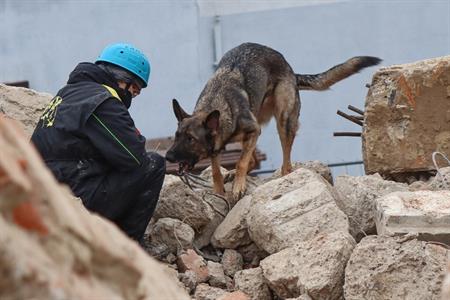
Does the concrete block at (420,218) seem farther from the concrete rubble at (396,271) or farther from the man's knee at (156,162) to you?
the man's knee at (156,162)

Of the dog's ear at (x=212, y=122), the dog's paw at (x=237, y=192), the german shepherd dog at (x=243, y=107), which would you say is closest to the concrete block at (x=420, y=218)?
the dog's paw at (x=237, y=192)

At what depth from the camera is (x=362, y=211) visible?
7.51 m

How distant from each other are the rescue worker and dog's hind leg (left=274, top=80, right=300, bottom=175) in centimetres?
321

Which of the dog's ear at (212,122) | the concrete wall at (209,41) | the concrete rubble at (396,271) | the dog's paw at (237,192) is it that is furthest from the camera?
the concrete wall at (209,41)

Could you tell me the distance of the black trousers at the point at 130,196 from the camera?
21.6 ft

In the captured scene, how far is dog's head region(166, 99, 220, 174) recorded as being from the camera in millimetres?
8836

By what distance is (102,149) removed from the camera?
6422mm

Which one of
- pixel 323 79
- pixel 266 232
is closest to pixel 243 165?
pixel 266 232

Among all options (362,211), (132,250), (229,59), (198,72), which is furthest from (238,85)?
(132,250)

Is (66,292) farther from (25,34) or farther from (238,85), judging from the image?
(25,34)

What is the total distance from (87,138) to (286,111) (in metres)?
3.81

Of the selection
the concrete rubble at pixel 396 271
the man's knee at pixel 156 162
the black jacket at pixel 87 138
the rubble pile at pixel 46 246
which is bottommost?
the concrete rubble at pixel 396 271

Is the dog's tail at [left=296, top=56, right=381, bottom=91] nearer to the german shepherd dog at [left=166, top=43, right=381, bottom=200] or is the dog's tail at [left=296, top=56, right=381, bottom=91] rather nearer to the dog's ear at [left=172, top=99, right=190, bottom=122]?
the german shepherd dog at [left=166, top=43, right=381, bottom=200]

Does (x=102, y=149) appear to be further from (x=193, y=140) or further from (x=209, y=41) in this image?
(x=209, y=41)
